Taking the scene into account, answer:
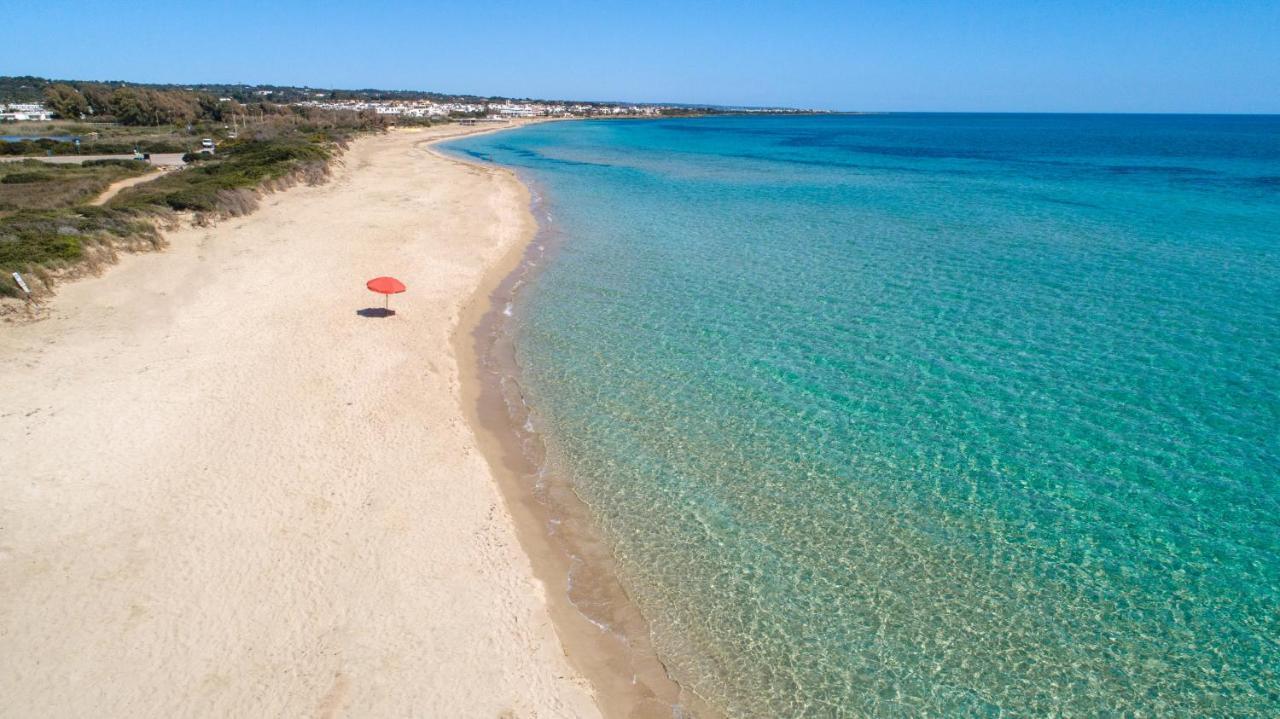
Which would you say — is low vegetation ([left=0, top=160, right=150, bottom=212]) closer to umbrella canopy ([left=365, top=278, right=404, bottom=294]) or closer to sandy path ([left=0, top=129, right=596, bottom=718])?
sandy path ([left=0, top=129, right=596, bottom=718])

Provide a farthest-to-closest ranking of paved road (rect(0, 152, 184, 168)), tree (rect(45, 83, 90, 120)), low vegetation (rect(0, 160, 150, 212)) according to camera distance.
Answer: tree (rect(45, 83, 90, 120)) < paved road (rect(0, 152, 184, 168)) < low vegetation (rect(0, 160, 150, 212))

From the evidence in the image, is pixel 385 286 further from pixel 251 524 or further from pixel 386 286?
pixel 251 524

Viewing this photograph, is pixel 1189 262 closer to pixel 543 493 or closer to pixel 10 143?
pixel 543 493

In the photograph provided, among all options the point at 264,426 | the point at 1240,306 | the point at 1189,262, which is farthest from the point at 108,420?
the point at 1189,262

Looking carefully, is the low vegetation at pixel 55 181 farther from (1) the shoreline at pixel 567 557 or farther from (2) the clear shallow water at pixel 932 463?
(1) the shoreline at pixel 567 557

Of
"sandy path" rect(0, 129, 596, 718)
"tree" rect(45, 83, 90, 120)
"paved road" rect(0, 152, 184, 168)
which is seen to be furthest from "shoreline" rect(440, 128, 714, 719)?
"tree" rect(45, 83, 90, 120)

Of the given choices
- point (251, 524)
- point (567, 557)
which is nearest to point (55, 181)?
point (251, 524)
